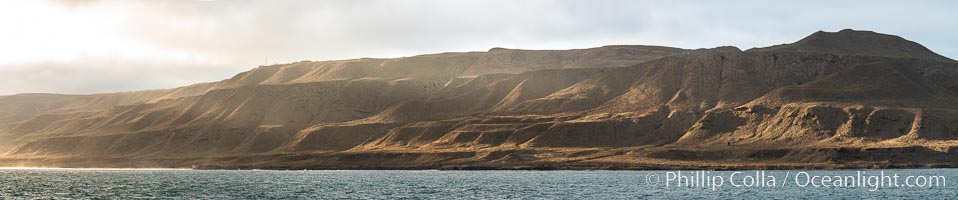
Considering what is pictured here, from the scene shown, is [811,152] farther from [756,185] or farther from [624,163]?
[756,185]

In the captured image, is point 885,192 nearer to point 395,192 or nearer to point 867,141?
point 395,192

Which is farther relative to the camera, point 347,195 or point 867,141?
point 867,141

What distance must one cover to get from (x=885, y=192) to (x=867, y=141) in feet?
315

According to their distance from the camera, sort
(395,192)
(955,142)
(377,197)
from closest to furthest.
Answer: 1. (377,197)
2. (395,192)
3. (955,142)

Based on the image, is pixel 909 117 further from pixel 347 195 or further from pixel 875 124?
pixel 347 195

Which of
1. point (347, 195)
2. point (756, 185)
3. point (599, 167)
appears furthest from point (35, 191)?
point (599, 167)

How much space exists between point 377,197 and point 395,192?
789cm

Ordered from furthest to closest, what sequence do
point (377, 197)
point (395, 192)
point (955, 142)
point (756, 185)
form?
point (955, 142) < point (756, 185) < point (395, 192) < point (377, 197)

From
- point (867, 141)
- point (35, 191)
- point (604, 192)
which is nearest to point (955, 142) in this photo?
point (867, 141)

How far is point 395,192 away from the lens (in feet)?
353

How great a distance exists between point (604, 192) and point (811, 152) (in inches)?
3648

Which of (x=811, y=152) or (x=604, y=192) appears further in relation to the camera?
(x=811, y=152)

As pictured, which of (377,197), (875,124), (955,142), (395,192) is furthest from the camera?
(875,124)

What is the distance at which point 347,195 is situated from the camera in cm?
10231
